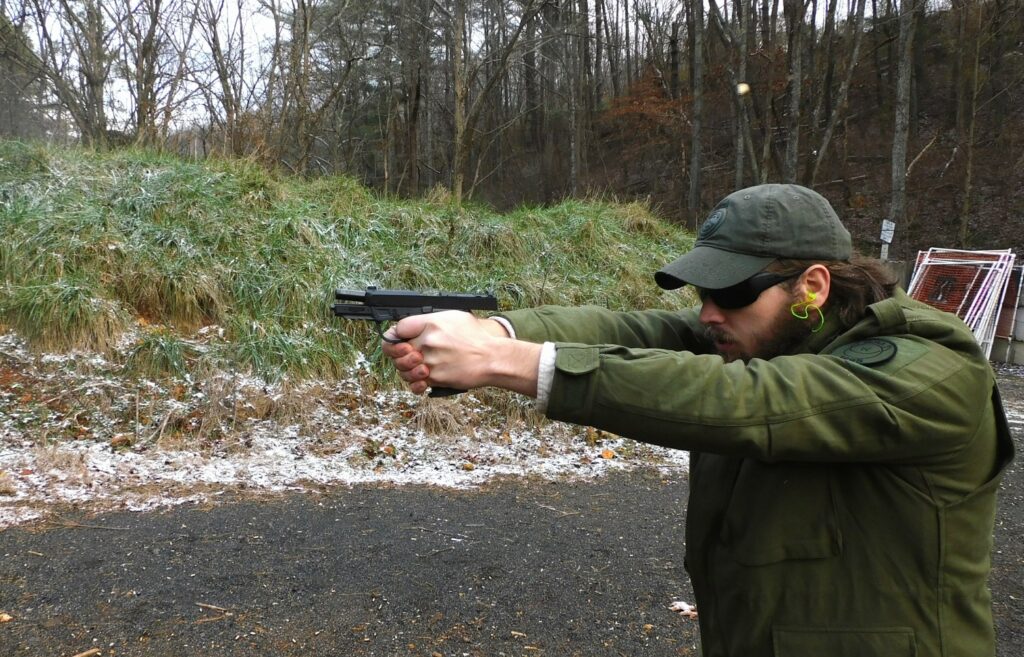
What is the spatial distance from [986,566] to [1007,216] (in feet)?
67.7

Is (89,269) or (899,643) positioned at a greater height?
(89,269)

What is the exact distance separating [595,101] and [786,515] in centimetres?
2583

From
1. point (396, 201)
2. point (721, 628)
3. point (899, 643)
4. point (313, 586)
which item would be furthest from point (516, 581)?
point (396, 201)

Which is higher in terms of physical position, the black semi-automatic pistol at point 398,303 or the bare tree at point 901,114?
the bare tree at point 901,114

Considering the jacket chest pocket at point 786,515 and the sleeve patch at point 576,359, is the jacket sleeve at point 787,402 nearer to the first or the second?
the sleeve patch at point 576,359

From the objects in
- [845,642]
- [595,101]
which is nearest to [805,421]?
[845,642]

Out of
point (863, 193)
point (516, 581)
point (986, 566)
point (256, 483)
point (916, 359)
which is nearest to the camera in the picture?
point (916, 359)

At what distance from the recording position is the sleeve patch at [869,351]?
114 centimetres

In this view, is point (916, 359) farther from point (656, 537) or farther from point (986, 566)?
point (656, 537)

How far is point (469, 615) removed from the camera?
9.39ft

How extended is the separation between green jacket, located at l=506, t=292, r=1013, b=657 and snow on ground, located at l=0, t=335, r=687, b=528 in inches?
132

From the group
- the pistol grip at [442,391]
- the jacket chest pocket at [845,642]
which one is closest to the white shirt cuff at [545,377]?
the pistol grip at [442,391]

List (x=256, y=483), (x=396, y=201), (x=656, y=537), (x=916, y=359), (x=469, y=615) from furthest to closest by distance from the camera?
(x=396, y=201)
(x=256, y=483)
(x=656, y=537)
(x=469, y=615)
(x=916, y=359)

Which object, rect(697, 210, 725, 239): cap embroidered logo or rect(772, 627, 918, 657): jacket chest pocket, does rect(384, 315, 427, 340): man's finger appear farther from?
rect(772, 627, 918, 657): jacket chest pocket
